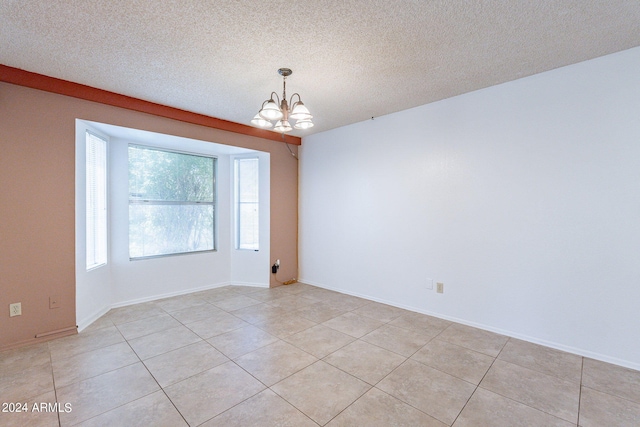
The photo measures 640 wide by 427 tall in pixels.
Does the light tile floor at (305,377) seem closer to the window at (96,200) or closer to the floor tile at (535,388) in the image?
the floor tile at (535,388)

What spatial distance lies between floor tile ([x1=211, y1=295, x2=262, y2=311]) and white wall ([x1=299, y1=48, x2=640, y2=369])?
155cm

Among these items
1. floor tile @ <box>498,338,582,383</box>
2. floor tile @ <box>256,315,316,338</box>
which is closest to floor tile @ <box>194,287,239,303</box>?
floor tile @ <box>256,315,316,338</box>

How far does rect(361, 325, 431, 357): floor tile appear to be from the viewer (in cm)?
259

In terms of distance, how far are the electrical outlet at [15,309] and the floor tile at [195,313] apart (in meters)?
1.31

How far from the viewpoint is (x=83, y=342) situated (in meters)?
2.68

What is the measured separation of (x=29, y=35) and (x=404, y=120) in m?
3.60

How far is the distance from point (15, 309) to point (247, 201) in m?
2.89

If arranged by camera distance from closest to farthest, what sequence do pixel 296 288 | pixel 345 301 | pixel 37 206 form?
pixel 37 206
pixel 345 301
pixel 296 288

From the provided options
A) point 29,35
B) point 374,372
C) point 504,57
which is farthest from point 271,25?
point 374,372

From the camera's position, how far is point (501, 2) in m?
1.77

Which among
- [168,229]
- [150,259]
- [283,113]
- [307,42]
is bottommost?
[150,259]

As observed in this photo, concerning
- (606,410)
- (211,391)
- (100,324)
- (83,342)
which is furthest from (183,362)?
(606,410)

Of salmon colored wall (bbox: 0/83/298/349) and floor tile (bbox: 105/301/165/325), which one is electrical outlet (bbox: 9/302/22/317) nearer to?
salmon colored wall (bbox: 0/83/298/349)

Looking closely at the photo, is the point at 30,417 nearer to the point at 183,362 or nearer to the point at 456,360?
the point at 183,362
